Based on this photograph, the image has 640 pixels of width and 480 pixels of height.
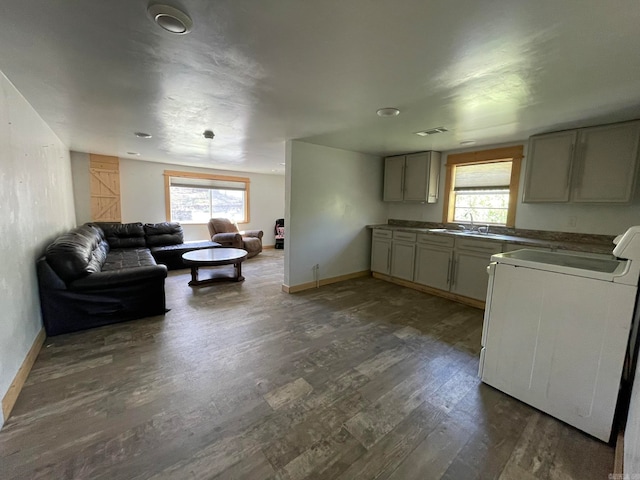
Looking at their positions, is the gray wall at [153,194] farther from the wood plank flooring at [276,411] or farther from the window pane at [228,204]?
the wood plank flooring at [276,411]

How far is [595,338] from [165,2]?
2867mm

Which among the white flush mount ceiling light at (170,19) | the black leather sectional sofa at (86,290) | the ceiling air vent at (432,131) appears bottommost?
the black leather sectional sofa at (86,290)

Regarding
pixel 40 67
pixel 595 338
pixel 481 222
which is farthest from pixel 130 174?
pixel 595 338

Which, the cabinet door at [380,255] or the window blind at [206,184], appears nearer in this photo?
the cabinet door at [380,255]

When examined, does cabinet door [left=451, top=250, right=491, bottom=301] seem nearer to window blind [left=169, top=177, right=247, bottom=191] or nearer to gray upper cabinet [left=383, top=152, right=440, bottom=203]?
gray upper cabinet [left=383, top=152, right=440, bottom=203]

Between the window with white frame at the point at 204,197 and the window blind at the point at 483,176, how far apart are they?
537cm

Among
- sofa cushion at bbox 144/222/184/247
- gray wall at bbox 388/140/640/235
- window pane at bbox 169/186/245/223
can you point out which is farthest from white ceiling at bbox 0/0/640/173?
window pane at bbox 169/186/245/223

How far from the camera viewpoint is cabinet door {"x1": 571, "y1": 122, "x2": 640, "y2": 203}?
2.64 metres

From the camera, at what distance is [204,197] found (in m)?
6.96

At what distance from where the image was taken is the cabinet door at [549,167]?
3.03 meters

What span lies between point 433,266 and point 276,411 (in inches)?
123

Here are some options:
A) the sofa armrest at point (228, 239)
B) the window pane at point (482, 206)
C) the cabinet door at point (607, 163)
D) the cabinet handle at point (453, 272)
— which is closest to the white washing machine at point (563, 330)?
the cabinet door at point (607, 163)

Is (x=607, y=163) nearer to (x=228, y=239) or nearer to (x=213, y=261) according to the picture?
(x=213, y=261)

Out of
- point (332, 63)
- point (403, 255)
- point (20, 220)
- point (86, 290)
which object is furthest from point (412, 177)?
point (20, 220)
